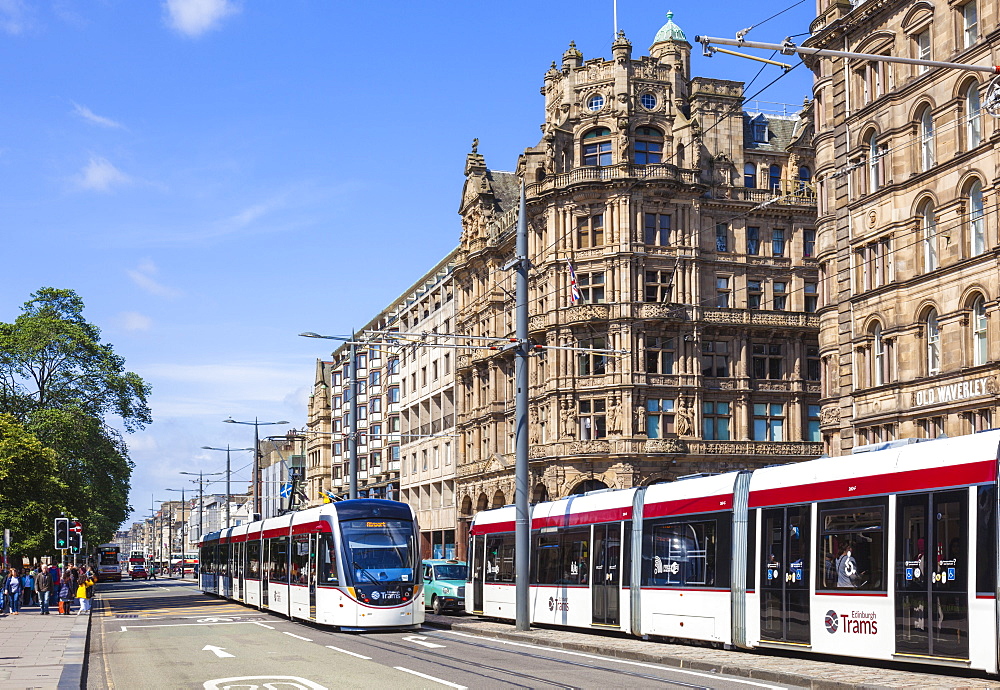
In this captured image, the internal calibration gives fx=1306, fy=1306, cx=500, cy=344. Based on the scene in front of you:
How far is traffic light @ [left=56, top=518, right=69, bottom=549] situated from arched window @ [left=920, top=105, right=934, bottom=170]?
28788 mm

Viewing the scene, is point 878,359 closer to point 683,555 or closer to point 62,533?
point 683,555

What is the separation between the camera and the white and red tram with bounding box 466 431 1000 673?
16531mm

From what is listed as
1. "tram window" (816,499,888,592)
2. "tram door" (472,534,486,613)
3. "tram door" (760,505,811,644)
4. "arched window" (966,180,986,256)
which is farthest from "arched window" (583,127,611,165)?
"tram window" (816,499,888,592)

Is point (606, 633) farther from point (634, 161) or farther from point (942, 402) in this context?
point (634, 161)

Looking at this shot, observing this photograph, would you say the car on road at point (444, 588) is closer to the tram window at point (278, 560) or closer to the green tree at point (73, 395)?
the tram window at point (278, 560)

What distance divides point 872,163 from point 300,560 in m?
20.6

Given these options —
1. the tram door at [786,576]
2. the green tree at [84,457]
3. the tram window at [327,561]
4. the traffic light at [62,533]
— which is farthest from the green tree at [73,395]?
the tram door at [786,576]

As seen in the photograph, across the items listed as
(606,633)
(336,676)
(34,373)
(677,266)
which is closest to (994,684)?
(336,676)

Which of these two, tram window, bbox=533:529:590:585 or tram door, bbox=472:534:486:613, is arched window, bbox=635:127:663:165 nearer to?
tram door, bbox=472:534:486:613

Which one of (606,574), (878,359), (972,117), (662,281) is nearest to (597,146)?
(662,281)

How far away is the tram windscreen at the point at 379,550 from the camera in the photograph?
30.5 m

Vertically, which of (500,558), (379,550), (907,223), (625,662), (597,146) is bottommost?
(625,662)

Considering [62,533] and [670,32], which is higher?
[670,32]

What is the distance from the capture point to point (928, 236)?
121 feet
